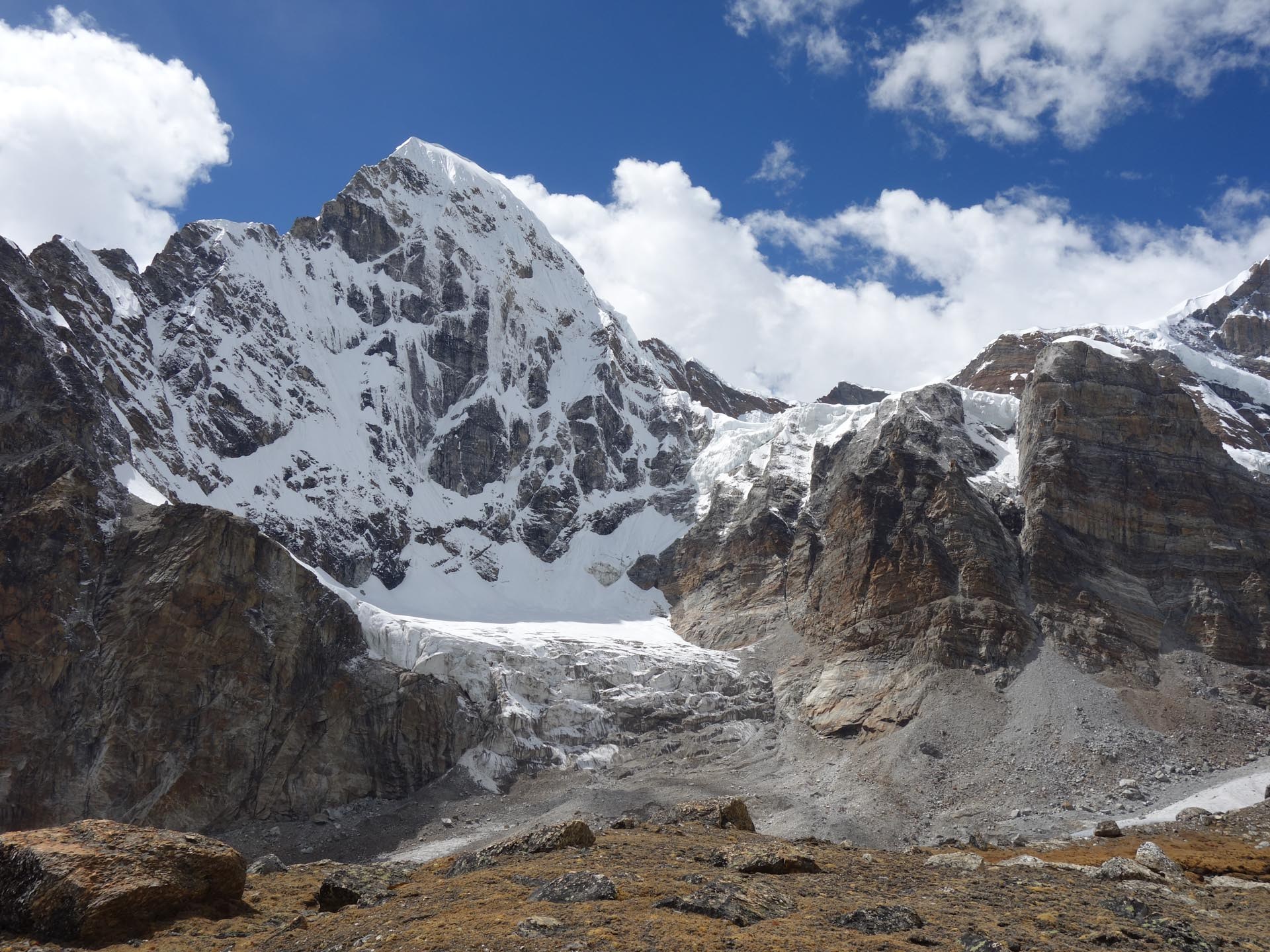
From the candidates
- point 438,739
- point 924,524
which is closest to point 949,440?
point 924,524

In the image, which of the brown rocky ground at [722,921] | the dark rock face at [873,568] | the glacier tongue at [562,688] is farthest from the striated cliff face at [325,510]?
the brown rocky ground at [722,921]

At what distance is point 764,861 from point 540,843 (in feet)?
22.2

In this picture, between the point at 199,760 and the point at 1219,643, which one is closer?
the point at 199,760

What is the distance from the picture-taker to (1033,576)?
10525cm

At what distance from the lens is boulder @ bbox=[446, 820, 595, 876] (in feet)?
92.5

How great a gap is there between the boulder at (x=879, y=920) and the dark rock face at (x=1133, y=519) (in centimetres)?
8485

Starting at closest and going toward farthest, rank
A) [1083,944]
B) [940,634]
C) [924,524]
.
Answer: [1083,944] < [940,634] < [924,524]

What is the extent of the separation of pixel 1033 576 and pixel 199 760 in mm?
84492

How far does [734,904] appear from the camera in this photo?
20156 mm

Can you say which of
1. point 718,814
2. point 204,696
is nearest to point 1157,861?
point 718,814

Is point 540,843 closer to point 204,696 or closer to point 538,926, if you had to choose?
point 538,926

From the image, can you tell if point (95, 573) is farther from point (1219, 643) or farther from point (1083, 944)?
point (1219, 643)

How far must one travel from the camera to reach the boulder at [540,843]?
92.5 feet

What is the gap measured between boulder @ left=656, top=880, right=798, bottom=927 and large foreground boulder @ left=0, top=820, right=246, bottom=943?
1081 cm
